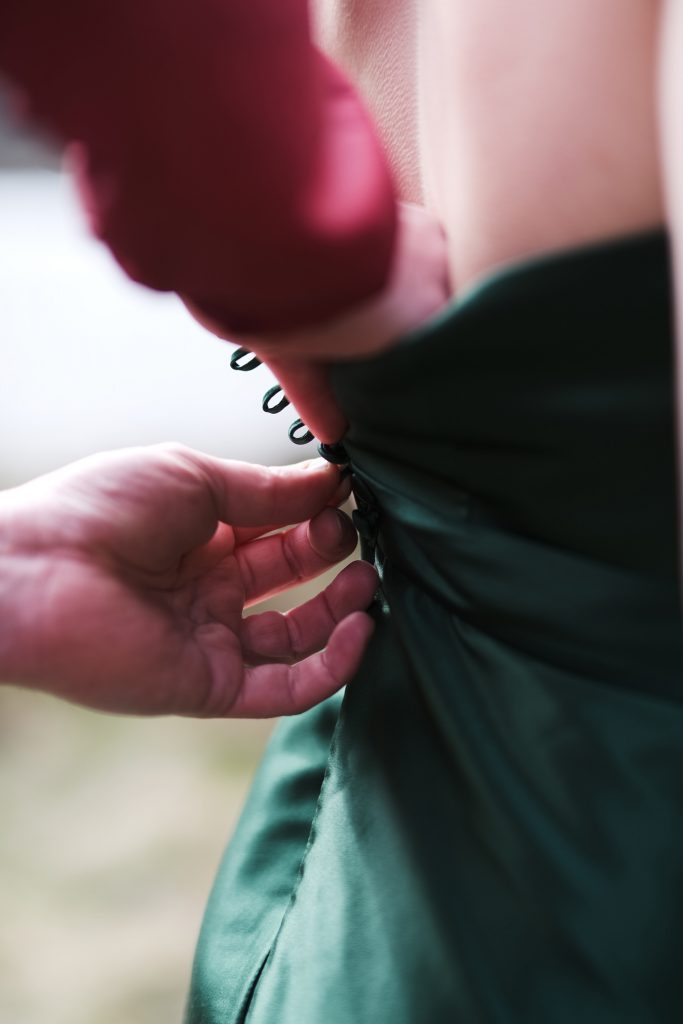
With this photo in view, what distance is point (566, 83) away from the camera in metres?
0.33

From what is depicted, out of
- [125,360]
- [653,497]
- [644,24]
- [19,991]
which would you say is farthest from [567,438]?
[125,360]

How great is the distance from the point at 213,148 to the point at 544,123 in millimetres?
124

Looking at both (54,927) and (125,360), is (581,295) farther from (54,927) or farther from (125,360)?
(125,360)

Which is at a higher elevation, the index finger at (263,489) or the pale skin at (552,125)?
the pale skin at (552,125)

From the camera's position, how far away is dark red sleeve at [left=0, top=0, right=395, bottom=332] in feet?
0.98

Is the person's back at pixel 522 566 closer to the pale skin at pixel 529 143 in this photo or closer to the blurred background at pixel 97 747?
the pale skin at pixel 529 143

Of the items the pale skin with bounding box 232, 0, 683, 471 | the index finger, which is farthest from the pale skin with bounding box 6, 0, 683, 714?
the index finger

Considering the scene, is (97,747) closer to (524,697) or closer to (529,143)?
(524,697)

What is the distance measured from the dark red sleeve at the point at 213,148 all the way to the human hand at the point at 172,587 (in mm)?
210

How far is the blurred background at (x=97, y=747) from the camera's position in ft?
3.31

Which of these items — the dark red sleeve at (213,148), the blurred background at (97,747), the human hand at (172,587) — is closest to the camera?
the dark red sleeve at (213,148)

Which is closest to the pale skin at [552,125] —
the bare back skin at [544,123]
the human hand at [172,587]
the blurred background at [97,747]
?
the bare back skin at [544,123]

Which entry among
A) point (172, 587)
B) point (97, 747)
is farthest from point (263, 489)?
point (97, 747)

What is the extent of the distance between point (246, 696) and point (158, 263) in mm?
295
